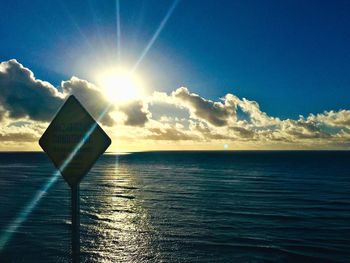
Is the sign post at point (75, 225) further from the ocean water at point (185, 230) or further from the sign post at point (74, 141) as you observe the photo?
the ocean water at point (185, 230)

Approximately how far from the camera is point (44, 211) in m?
26.2

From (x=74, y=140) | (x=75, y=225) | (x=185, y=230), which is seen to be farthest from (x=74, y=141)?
(x=185, y=230)

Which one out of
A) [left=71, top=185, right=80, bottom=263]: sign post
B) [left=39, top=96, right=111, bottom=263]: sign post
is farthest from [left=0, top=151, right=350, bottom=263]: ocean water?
[left=39, top=96, right=111, bottom=263]: sign post

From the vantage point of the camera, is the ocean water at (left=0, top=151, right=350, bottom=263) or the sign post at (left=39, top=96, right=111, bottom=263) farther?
the ocean water at (left=0, top=151, right=350, bottom=263)

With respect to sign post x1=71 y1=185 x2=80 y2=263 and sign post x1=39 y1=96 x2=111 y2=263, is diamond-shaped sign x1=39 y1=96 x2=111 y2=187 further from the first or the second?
sign post x1=71 y1=185 x2=80 y2=263

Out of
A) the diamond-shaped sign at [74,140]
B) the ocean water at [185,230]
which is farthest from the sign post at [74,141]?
the ocean water at [185,230]

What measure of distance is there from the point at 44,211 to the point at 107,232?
972cm

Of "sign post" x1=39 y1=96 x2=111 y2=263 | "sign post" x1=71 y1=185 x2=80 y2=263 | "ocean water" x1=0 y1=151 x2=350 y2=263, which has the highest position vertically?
"sign post" x1=39 y1=96 x2=111 y2=263

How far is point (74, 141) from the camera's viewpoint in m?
3.42

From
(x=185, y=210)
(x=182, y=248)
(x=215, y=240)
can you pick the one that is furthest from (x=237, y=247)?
(x=185, y=210)

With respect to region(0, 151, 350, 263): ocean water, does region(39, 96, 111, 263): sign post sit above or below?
above

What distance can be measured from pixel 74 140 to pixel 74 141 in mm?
11

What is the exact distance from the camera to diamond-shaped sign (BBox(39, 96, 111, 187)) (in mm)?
3365

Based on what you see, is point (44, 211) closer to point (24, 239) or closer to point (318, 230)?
point (24, 239)
